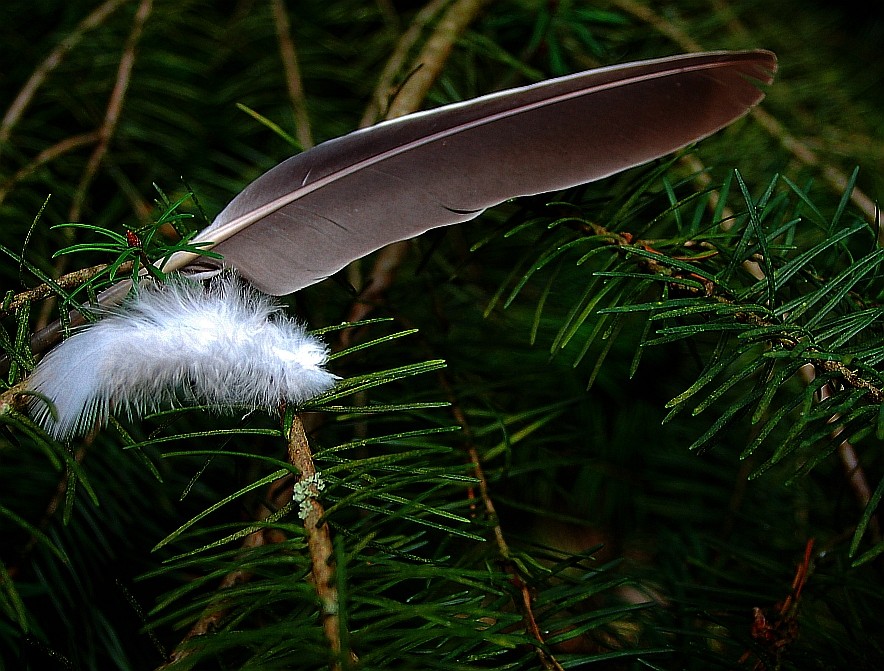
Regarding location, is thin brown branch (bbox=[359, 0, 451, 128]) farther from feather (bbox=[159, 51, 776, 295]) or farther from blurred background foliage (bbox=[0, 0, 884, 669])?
feather (bbox=[159, 51, 776, 295])

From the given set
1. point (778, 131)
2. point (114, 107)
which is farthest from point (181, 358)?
point (778, 131)

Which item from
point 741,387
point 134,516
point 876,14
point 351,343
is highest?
point 876,14

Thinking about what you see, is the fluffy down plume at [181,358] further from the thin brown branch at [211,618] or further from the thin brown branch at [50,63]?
the thin brown branch at [50,63]

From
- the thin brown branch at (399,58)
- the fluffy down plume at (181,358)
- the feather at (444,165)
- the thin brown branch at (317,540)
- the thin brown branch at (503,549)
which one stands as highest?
the thin brown branch at (399,58)

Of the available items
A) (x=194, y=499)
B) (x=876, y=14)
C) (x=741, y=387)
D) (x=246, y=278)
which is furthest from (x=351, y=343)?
(x=876, y=14)

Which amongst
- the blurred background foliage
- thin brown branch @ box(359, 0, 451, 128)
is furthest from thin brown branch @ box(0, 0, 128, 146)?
thin brown branch @ box(359, 0, 451, 128)

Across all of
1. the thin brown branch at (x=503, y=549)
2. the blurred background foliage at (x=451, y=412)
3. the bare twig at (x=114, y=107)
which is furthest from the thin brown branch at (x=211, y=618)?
the bare twig at (x=114, y=107)

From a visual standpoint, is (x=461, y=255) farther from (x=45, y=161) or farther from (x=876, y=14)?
(x=876, y=14)

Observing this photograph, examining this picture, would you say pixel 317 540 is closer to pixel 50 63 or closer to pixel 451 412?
pixel 451 412
